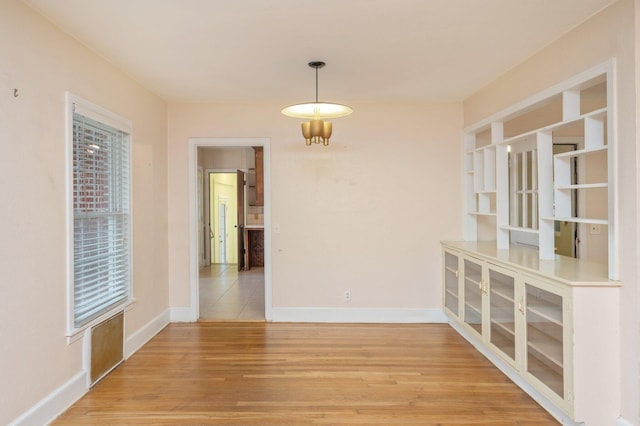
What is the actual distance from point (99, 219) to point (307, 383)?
2122 mm

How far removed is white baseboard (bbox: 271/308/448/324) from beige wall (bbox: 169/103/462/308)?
71 millimetres

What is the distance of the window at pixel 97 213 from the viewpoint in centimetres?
282

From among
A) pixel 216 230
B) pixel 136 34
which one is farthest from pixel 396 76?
pixel 216 230

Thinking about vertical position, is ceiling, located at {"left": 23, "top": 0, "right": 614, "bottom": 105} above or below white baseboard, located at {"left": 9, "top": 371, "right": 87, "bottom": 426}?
above

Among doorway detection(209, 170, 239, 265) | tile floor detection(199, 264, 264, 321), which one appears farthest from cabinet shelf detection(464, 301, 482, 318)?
doorway detection(209, 170, 239, 265)

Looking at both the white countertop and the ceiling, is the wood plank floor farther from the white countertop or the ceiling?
the ceiling

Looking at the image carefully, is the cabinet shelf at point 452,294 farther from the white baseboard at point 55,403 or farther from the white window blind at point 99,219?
the white baseboard at point 55,403

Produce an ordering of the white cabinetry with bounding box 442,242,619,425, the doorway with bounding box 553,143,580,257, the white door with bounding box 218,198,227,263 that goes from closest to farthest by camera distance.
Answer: the white cabinetry with bounding box 442,242,619,425 < the doorway with bounding box 553,143,580,257 < the white door with bounding box 218,198,227,263

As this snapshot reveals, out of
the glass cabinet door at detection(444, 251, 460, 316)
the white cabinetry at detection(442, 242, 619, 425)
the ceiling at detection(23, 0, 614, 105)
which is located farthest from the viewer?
the glass cabinet door at detection(444, 251, 460, 316)

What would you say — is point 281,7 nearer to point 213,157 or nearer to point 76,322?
point 76,322

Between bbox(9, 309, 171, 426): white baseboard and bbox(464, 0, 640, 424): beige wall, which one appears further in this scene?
bbox(9, 309, 171, 426): white baseboard

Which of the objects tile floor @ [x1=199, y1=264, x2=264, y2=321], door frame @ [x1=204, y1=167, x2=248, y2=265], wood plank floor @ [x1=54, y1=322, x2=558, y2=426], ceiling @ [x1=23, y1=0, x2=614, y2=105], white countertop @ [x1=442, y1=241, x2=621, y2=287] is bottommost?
wood plank floor @ [x1=54, y1=322, x2=558, y2=426]

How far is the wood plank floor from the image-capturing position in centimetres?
254

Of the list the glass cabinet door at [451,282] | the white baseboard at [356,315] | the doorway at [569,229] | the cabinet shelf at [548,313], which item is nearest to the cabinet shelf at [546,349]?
the cabinet shelf at [548,313]
